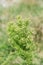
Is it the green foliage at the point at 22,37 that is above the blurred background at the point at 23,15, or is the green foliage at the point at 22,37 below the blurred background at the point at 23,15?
below

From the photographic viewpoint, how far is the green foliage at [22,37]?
689 cm

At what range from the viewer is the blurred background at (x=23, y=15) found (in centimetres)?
974

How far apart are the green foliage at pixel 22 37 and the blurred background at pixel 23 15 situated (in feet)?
5.07

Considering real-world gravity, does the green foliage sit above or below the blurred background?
below

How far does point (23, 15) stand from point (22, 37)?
15.8 ft

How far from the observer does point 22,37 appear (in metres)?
6.94

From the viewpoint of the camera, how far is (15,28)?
22.8 feet

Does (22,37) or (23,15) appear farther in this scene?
(23,15)

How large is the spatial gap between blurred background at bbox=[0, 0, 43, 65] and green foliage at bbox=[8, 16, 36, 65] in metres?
1.54

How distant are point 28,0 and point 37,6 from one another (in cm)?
58

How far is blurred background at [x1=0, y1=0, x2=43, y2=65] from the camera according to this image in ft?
32.0

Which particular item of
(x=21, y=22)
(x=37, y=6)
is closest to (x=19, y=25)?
(x=21, y=22)

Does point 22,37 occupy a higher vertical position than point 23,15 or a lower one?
lower

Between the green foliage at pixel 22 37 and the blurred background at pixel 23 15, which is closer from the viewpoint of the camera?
the green foliage at pixel 22 37
